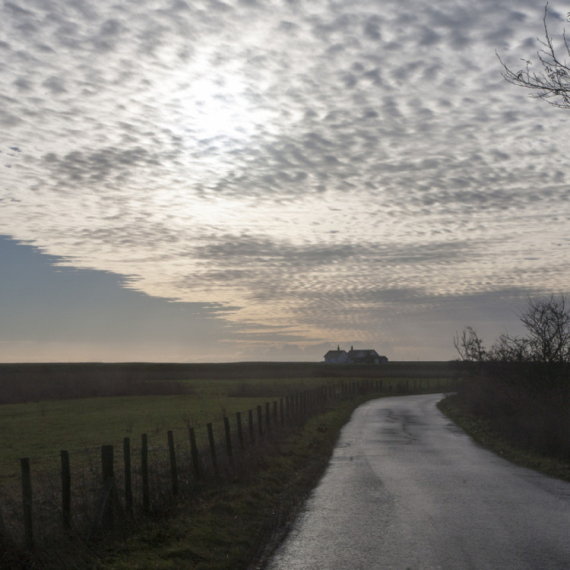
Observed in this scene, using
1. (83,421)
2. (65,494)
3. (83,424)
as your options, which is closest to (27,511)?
(65,494)

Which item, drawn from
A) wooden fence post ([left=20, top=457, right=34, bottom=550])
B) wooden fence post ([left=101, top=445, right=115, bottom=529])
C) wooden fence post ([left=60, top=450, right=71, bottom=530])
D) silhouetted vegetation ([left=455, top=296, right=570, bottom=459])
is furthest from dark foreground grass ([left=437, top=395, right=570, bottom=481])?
wooden fence post ([left=20, top=457, right=34, bottom=550])

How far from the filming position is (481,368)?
1433 inches

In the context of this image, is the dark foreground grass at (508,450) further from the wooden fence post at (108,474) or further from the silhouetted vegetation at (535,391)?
the wooden fence post at (108,474)

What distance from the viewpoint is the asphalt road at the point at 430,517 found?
785 cm

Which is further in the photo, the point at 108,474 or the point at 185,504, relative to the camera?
the point at 185,504

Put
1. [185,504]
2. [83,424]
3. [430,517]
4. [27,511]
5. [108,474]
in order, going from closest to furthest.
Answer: [27,511], [108,474], [430,517], [185,504], [83,424]

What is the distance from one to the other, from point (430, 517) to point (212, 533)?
3.54 m

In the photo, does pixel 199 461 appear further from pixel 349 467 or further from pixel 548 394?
pixel 548 394

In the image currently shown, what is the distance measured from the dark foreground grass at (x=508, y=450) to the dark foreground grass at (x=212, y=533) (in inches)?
225

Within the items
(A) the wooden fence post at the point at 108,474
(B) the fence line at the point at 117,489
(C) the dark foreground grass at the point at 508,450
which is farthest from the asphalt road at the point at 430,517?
(A) the wooden fence post at the point at 108,474

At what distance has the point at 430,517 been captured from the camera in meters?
10.2

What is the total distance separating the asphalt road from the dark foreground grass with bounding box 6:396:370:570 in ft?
1.49

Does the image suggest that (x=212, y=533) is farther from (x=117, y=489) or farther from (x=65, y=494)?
(x=65, y=494)

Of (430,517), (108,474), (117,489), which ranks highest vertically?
(108,474)
